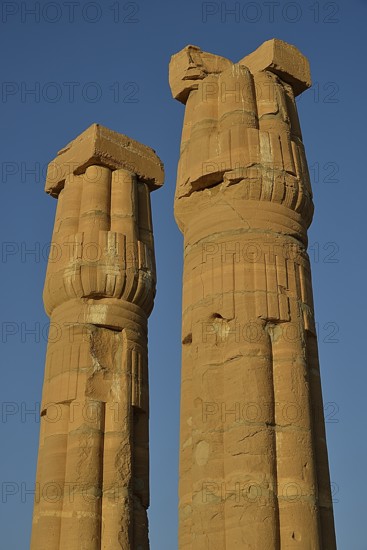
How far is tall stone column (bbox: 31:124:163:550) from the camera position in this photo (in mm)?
13938

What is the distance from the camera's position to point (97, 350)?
15.1 metres

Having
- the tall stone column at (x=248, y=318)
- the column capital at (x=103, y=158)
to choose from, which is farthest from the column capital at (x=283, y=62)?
the column capital at (x=103, y=158)

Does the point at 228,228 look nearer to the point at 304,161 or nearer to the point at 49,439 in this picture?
the point at 304,161

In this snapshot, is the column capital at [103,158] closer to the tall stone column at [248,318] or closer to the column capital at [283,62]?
the tall stone column at [248,318]

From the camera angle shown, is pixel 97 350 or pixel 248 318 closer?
pixel 248 318

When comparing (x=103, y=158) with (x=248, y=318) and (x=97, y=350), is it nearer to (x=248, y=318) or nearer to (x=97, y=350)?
(x=97, y=350)

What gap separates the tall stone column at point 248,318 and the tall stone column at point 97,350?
380cm

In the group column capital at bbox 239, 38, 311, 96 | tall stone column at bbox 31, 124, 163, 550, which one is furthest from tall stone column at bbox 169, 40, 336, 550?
tall stone column at bbox 31, 124, 163, 550

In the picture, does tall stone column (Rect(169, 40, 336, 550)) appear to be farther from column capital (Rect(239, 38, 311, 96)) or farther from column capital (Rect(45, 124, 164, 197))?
column capital (Rect(45, 124, 164, 197))

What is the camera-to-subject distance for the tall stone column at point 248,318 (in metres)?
9.38

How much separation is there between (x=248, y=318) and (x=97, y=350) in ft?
17.7

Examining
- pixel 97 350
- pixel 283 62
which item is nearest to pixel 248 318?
pixel 283 62

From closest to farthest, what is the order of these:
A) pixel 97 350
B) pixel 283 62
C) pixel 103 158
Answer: pixel 283 62 < pixel 97 350 < pixel 103 158

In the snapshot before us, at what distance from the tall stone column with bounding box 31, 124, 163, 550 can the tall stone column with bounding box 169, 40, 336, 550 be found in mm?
3800
